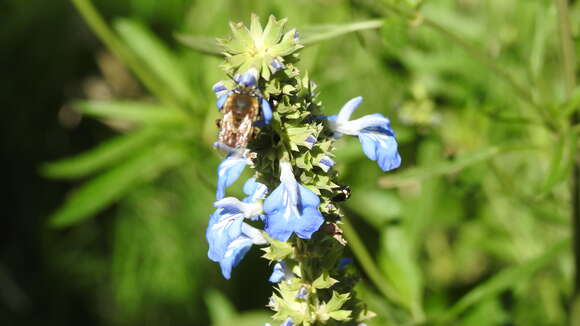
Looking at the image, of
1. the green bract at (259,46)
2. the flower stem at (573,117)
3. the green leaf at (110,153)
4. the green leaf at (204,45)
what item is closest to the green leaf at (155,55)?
the green leaf at (110,153)

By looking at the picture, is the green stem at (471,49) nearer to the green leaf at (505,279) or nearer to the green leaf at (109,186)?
the green leaf at (505,279)

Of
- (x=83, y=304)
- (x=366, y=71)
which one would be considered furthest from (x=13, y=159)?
(x=366, y=71)

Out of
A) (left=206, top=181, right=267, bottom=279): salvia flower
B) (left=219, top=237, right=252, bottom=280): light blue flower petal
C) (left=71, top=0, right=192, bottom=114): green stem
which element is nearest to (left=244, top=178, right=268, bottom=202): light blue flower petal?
(left=206, top=181, right=267, bottom=279): salvia flower

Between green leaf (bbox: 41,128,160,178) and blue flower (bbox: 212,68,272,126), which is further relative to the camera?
green leaf (bbox: 41,128,160,178)

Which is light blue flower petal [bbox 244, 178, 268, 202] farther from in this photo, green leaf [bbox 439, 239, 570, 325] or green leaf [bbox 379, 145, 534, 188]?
green leaf [bbox 439, 239, 570, 325]

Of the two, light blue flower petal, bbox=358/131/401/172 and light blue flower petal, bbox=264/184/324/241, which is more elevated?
light blue flower petal, bbox=358/131/401/172

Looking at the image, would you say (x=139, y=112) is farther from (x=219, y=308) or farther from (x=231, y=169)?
(x=231, y=169)

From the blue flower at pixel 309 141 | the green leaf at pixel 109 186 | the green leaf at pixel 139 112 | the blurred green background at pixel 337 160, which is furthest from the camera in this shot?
the green leaf at pixel 139 112
